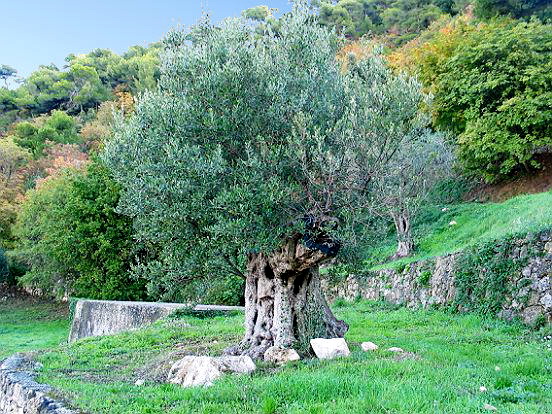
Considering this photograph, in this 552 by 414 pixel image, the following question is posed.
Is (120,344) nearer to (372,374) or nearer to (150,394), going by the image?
(150,394)

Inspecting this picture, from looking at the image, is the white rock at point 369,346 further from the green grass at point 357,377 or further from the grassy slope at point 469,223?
the grassy slope at point 469,223

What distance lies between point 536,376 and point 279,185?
198 inches

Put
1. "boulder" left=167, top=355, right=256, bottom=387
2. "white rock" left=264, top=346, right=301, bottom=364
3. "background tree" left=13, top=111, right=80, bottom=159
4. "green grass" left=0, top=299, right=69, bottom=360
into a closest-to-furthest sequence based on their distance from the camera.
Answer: "boulder" left=167, top=355, right=256, bottom=387 < "white rock" left=264, top=346, right=301, bottom=364 < "green grass" left=0, top=299, right=69, bottom=360 < "background tree" left=13, top=111, right=80, bottom=159

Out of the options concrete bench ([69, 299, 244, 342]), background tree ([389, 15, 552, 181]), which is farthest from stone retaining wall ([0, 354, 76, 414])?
background tree ([389, 15, 552, 181])

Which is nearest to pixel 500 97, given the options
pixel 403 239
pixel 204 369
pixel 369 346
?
pixel 403 239

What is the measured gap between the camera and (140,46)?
100 meters

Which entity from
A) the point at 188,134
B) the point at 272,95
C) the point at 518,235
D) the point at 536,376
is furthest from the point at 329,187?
the point at 518,235

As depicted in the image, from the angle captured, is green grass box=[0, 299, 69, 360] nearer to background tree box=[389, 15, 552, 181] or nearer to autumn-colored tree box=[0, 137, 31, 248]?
autumn-colored tree box=[0, 137, 31, 248]

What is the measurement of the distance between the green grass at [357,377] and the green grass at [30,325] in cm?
1076

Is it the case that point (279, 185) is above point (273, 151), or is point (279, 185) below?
below

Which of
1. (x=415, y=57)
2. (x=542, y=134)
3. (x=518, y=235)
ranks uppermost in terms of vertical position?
(x=415, y=57)

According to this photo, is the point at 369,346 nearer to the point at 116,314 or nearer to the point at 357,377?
the point at 357,377

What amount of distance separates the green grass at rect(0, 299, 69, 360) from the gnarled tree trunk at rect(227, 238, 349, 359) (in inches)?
502

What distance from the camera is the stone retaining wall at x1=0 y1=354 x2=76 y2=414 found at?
771 centimetres
